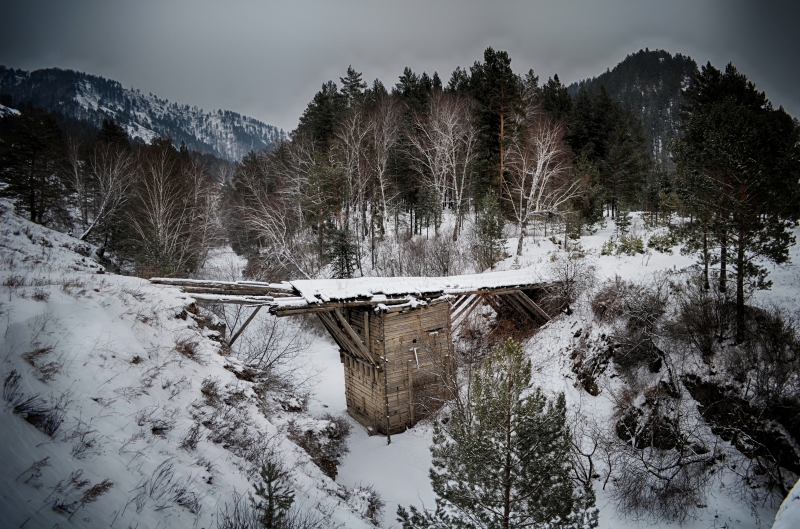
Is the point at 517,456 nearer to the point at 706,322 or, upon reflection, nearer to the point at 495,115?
the point at 706,322

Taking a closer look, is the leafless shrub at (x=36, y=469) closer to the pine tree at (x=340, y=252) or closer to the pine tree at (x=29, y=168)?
the pine tree at (x=340, y=252)

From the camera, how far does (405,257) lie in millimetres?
25797

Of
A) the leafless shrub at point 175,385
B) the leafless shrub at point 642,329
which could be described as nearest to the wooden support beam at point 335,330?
the leafless shrub at point 175,385

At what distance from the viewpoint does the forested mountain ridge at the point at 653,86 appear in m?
88.6

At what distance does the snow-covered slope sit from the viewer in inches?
155

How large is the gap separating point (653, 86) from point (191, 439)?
144 metres

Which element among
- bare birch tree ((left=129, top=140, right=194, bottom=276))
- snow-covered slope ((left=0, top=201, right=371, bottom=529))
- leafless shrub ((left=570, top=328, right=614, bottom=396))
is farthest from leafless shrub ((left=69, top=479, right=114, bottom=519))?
bare birch tree ((left=129, top=140, right=194, bottom=276))

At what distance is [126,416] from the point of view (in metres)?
5.80

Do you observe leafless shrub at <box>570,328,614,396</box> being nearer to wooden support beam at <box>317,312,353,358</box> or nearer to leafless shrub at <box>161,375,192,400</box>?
wooden support beam at <box>317,312,353,358</box>

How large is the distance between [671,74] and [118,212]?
142710 millimetres

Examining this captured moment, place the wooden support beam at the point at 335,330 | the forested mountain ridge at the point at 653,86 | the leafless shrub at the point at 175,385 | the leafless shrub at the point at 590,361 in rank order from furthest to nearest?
the forested mountain ridge at the point at 653,86, the wooden support beam at the point at 335,330, the leafless shrub at the point at 590,361, the leafless shrub at the point at 175,385

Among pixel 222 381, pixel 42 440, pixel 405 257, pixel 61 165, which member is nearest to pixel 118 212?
Answer: pixel 61 165

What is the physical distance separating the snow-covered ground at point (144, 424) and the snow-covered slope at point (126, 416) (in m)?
0.02

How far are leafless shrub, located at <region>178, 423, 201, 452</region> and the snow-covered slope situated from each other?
0.02 metres
